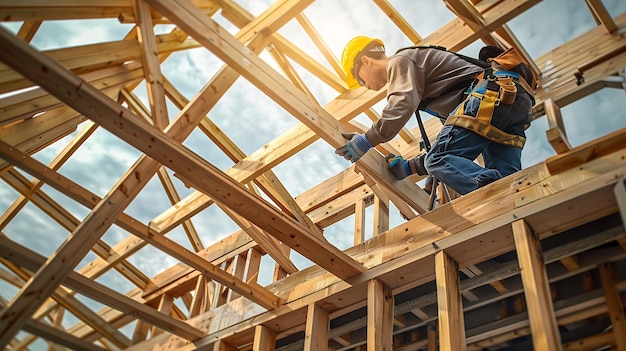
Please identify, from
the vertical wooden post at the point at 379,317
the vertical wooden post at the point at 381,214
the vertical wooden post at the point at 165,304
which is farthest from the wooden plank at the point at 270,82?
the vertical wooden post at the point at 165,304

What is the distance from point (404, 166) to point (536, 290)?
1451 millimetres

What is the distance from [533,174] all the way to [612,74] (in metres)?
1.56

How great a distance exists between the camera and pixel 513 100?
10.4ft

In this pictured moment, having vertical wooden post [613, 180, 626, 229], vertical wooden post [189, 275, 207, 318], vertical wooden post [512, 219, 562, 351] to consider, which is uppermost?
vertical wooden post [189, 275, 207, 318]

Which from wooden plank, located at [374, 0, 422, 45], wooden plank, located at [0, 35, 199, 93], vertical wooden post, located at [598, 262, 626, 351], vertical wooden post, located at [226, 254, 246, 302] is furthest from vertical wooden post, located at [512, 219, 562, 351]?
wooden plank, located at [0, 35, 199, 93]

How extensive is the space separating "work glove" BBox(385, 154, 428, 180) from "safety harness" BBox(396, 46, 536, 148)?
0.46 m

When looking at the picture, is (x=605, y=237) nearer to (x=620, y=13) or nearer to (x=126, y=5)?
(x=620, y=13)

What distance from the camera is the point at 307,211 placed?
18.1 ft

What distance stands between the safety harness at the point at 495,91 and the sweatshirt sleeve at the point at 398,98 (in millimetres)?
250

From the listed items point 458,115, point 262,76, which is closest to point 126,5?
point 262,76

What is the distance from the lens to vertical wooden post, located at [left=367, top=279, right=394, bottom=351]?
9.93ft

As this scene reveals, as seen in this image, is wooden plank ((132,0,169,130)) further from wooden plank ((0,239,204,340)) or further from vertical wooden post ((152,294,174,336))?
vertical wooden post ((152,294,174,336))

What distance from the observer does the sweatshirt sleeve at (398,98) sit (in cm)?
331

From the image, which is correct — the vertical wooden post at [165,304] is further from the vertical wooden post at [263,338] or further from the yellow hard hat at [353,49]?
the yellow hard hat at [353,49]
